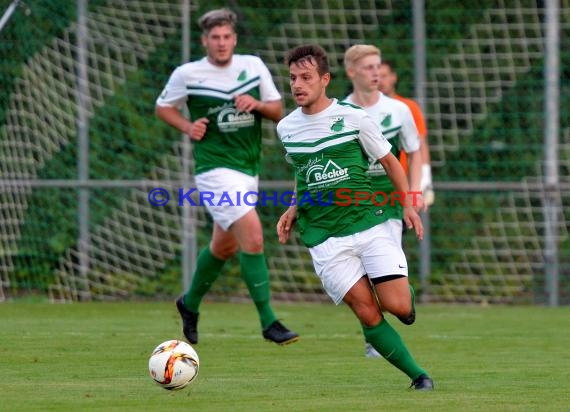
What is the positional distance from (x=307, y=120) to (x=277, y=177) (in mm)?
6906

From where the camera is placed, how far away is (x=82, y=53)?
42.6 ft

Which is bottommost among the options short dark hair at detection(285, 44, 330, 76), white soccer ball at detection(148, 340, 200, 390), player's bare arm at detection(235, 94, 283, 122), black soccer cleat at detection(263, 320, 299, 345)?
black soccer cleat at detection(263, 320, 299, 345)

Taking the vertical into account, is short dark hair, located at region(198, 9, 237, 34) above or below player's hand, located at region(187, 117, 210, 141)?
above

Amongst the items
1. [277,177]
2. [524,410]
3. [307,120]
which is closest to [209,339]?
[307,120]

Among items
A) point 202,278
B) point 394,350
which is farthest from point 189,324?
point 394,350

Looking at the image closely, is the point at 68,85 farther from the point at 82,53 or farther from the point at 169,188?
the point at 169,188

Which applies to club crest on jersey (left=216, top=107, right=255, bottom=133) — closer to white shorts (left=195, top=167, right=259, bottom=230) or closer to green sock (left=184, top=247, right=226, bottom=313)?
white shorts (left=195, top=167, right=259, bottom=230)

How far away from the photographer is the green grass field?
5844 millimetres

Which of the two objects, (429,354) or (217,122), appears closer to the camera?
(429,354)

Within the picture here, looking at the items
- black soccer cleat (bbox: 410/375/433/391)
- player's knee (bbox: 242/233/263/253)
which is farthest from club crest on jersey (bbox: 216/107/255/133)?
black soccer cleat (bbox: 410/375/433/391)

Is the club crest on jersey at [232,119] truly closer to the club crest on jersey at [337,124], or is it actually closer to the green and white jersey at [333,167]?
the green and white jersey at [333,167]

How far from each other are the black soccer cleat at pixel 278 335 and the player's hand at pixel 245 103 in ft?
4.72

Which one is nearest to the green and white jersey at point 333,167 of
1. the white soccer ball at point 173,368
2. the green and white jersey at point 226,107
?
the white soccer ball at point 173,368

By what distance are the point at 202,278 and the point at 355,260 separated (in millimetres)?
2607
